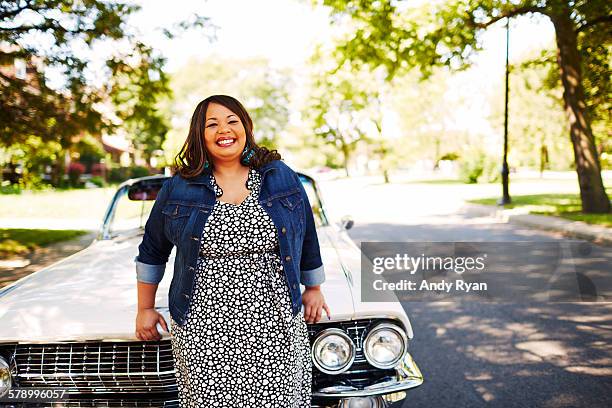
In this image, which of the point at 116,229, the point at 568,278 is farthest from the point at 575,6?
the point at 116,229

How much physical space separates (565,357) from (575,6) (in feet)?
41.2

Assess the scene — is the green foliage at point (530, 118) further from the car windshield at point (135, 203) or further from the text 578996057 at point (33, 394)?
the text 578996057 at point (33, 394)

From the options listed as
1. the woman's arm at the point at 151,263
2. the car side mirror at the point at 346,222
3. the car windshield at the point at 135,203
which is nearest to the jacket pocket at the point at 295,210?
the woman's arm at the point at 151,263

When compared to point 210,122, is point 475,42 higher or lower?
higher

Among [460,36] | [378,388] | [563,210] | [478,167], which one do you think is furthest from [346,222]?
[478,167]

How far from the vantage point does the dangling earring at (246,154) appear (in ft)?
7.39

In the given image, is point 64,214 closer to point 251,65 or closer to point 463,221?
point 463,221

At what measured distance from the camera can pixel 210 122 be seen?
7.19ft

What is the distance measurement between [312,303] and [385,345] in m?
0.44

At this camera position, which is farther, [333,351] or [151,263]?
[333,351]

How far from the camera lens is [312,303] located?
2381 mm

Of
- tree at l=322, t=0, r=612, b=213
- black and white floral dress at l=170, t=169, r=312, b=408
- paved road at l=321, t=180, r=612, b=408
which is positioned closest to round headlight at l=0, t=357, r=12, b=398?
black and white floral dress at l=170, t=169, r=312, b=408

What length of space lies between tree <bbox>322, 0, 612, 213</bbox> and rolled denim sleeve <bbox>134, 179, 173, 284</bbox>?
1297 cm

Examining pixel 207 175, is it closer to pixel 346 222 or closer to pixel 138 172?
pixel 346 222
